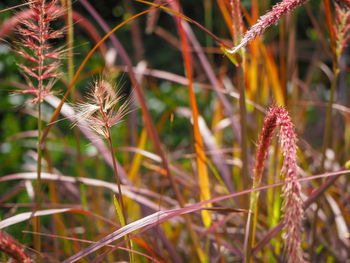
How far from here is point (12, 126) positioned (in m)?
1.70

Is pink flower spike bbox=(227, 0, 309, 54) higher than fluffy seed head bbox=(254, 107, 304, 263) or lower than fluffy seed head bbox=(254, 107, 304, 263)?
higher

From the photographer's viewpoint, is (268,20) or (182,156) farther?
(182,156)

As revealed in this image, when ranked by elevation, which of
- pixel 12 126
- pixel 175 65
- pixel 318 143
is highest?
pixel 175 65

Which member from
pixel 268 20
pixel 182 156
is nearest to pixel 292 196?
pixel 268 20

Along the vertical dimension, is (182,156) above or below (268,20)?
below

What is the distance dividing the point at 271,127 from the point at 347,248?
2.10 feet

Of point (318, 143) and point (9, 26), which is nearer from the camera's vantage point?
point (9, 26)

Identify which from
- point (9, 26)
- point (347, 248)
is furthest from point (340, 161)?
point (9, 26)

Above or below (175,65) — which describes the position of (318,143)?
below

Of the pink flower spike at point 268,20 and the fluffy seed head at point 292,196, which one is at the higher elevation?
the pink flower spike at point 268,20

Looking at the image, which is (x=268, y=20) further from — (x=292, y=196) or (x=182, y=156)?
(x=182, y=156)

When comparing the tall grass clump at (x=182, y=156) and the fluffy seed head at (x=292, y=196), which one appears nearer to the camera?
the fluffy seed head at (x=292, y=196)

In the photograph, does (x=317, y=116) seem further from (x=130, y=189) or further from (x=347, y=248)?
(x=130, y=189)

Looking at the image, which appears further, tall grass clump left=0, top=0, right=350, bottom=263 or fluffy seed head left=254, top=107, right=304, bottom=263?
tall grass clump left=0, top=0, right=350, bottom=263
